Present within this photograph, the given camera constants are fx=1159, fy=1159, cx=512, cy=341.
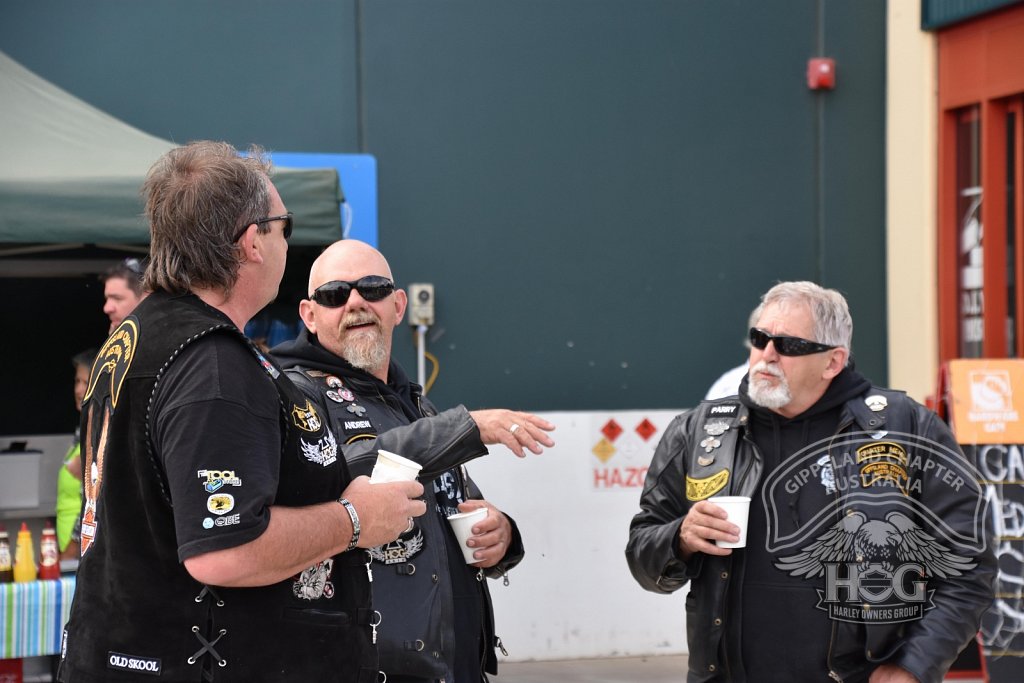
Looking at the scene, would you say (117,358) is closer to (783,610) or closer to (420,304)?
(783,610)

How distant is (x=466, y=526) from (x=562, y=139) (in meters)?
5.66

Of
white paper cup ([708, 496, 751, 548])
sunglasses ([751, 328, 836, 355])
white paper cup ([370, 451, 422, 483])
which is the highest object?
sunglasses ([751, 328, 836, 355])

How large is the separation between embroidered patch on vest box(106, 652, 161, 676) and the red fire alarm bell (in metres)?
7.83

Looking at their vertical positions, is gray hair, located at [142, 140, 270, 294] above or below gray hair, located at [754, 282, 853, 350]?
above

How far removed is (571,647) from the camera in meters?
6.96

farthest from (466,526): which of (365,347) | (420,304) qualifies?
(420,304)

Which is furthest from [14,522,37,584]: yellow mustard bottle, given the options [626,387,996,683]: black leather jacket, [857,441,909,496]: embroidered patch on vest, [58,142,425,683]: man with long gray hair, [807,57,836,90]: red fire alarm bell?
[807,57,836,90]: red fire alarm bell

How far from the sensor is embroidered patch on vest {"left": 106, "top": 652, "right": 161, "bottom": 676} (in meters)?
2.01

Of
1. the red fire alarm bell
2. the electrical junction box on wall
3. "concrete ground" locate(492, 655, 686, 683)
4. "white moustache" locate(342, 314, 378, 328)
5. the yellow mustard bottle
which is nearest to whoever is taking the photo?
"white moustache" locate(342, 314, 378, 328)

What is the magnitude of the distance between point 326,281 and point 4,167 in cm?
247

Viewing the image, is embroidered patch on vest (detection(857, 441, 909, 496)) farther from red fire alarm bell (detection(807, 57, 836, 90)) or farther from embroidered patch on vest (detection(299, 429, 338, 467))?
red fire alarm bell (detection(807, 57, 836, 90))

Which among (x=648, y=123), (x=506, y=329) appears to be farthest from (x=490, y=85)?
(x=506, y=329)

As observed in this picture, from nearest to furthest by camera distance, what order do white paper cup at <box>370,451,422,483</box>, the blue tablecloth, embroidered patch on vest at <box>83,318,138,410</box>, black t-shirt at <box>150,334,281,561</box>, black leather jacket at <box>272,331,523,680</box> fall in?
black t-shirt at <box>150,334,281,561</box>, embroidered patch on vest at <box>83,318,138,410</box>, white paper cup at <box>370,451,422,483</box>, black leather jacket at <box>272,331,523,680</box>, the blue tablecloth

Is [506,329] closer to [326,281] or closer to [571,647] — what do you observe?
[571,647]
